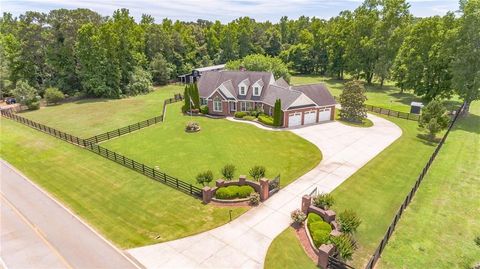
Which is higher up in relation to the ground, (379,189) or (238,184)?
(238,184)

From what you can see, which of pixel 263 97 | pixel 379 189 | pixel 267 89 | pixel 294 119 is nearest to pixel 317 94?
pixel 294 119

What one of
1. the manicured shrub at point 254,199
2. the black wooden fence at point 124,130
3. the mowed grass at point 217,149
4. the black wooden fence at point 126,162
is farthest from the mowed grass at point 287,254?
A: the black wooden fence at point 124,130

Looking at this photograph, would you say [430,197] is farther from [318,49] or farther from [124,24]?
[318,49]

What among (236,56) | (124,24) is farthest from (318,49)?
(124,24)

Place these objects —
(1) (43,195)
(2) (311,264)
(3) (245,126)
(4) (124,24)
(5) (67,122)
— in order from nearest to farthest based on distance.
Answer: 1. (2) (311,264)
2. (1) (43,195)
3. (3) (245,126)
4. (5) (67,122)
5. (4) (124,24)

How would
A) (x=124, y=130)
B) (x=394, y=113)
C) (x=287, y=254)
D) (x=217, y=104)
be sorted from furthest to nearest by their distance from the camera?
(x=217, y=104) → (x=394, y=113) → (x=124, y=130) → (x=287, y=254)

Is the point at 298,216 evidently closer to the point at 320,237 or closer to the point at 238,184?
the point at 320,237
